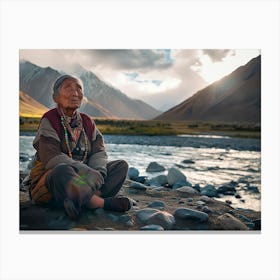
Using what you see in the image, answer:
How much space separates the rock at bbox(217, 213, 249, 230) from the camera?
351 centimetres

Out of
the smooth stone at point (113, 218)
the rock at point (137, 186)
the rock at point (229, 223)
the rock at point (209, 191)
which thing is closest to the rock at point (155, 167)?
the rock at point (137, 186)

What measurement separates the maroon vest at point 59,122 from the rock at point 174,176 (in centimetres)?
82

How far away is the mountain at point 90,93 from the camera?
11.6 ft

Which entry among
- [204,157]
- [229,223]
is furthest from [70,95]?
[229,223]

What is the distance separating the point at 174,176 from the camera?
3711mm

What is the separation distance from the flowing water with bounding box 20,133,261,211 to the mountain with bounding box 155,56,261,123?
0.22 m
